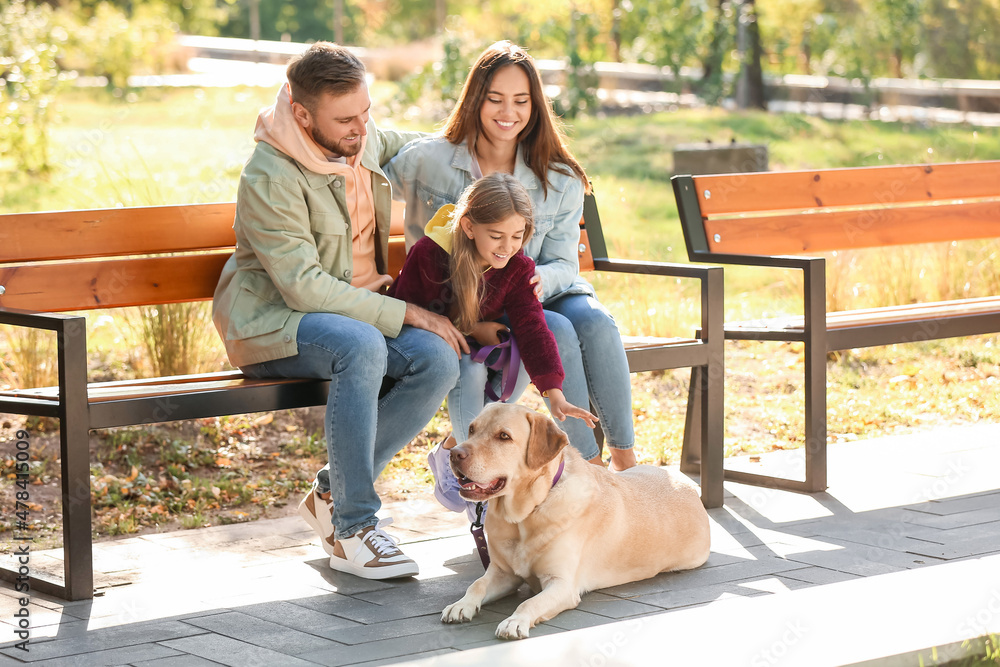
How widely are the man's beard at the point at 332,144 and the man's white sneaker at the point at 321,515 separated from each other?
112 centimetres

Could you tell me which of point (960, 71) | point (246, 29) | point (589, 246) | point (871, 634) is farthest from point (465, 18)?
point (871, 634)

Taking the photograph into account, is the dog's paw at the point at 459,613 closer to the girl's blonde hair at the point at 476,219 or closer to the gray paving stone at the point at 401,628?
the gray paving stone at the point at 401,628

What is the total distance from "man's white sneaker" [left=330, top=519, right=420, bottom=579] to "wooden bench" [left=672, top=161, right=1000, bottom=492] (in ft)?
5.90

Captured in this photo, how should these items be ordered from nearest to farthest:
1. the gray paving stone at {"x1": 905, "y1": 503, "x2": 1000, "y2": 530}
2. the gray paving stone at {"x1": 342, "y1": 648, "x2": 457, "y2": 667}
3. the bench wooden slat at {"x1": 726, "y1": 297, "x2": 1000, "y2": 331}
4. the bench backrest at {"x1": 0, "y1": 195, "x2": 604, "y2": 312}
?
the gray paving stone at {"x1": 342, "y1": 648, "x2": 457, "y2": 667} → the bench backrest at {"x1": 0, "y1": 195, "x2": 604, "y2": 312} → the gray paving stone at {"x1": 905, "y1": 503, "x2": 1000, "y2": 530} → the bench wooden slat at {"x1": 726, "y1": 297, "x2": 1000, "y2": 331}

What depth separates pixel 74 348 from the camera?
10.8ft

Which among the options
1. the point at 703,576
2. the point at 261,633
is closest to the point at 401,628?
the point at 261,633

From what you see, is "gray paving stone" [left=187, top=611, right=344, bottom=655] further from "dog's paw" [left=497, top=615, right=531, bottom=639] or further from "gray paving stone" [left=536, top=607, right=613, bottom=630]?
"gray paving stone" [left=536, top=607, right=613, bottom=630]

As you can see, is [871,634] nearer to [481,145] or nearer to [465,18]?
[481,145]

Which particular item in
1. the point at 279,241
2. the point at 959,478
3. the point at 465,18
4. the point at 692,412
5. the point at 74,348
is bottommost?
the point at 959,478

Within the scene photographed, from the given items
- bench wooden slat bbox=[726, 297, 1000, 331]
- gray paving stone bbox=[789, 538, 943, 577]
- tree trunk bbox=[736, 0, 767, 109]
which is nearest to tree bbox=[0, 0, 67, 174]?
bench wooden slat bbox=[726, 297, 1000, 331]

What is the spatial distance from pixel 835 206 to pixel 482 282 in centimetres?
231

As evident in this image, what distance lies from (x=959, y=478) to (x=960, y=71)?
19877 mm

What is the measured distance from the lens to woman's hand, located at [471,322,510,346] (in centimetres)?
380

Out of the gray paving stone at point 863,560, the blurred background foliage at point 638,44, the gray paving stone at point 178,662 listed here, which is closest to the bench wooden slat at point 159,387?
the gray paving stone at point 178,662
